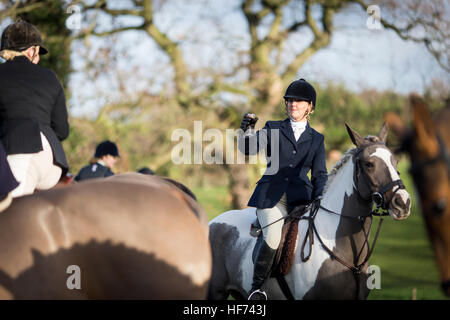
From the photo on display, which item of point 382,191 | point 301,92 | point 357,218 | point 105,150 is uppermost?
point 301,92

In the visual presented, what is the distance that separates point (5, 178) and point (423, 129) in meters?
2.29

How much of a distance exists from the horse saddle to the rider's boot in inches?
3.3

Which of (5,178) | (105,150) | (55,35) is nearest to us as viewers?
(5,178)

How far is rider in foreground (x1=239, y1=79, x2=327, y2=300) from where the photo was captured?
15.9 feet

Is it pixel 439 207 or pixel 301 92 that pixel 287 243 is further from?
pixel 439 207

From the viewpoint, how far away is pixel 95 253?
264 centimetres

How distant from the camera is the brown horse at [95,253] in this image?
2631 mm

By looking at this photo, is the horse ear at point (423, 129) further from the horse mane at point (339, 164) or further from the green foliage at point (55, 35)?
the green foliage at point (55, 35)

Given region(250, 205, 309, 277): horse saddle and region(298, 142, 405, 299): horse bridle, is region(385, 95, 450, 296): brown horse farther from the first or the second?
region(250, 205, 309, 277): horse saddle

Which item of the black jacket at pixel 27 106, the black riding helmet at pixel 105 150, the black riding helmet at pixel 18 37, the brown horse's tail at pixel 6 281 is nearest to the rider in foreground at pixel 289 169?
the black jacket at pixel 27 106

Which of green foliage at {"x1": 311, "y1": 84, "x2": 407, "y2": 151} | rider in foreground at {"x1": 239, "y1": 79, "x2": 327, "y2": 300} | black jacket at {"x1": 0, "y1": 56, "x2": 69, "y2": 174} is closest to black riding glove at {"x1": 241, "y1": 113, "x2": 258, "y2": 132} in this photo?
rider in foreground at {"x1": 239, "y1": 79, "x2": 327, "y2": 300}

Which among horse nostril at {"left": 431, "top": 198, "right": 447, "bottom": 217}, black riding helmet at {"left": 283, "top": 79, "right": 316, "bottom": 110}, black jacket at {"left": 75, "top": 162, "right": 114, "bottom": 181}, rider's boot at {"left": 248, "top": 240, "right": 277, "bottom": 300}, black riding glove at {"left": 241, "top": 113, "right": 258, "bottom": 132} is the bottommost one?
rider's boot at {"left": 248, "top": 240, "right": 277, "bottom": 300}

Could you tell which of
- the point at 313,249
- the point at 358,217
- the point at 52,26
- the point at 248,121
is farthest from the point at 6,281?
the point at 52,26
